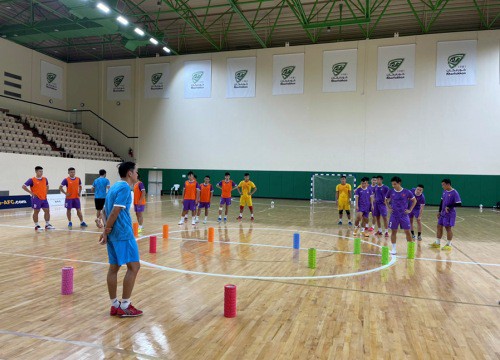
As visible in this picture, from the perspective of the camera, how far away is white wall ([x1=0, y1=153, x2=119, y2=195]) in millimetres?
18891

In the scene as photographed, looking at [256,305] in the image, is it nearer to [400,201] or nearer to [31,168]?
[400,201]

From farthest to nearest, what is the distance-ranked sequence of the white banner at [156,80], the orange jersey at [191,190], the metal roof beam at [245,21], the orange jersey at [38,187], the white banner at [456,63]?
1. the white banner at [156,80]
2. the white banner at [456,63]
3. the metal roof beam at [245,21]
4. the orange jersey at [191,190]
5. the orange jersey at [38,187]

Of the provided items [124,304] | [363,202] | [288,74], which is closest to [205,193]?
[363,202]

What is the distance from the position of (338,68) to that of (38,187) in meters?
20.1

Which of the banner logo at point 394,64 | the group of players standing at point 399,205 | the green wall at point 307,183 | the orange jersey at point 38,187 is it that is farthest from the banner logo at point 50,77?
the group of players standing at point 399,205

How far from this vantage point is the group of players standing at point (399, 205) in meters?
8.74

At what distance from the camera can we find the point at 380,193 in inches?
454

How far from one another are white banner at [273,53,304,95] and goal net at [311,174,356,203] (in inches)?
242

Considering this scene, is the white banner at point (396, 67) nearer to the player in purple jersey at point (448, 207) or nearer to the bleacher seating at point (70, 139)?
the player in purple jersey at point (448, 207)

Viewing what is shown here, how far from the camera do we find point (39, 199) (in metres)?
11.2

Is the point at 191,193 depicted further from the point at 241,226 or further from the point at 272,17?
the point at 272,17

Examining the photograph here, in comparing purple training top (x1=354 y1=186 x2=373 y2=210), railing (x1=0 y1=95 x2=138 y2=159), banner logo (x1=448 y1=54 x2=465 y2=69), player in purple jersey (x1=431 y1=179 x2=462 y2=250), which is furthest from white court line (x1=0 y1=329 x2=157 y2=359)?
railing (x1=0 y1=95 x2=138 y2=159)

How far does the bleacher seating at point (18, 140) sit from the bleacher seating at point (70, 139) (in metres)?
1.34

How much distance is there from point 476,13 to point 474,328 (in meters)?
23.8
